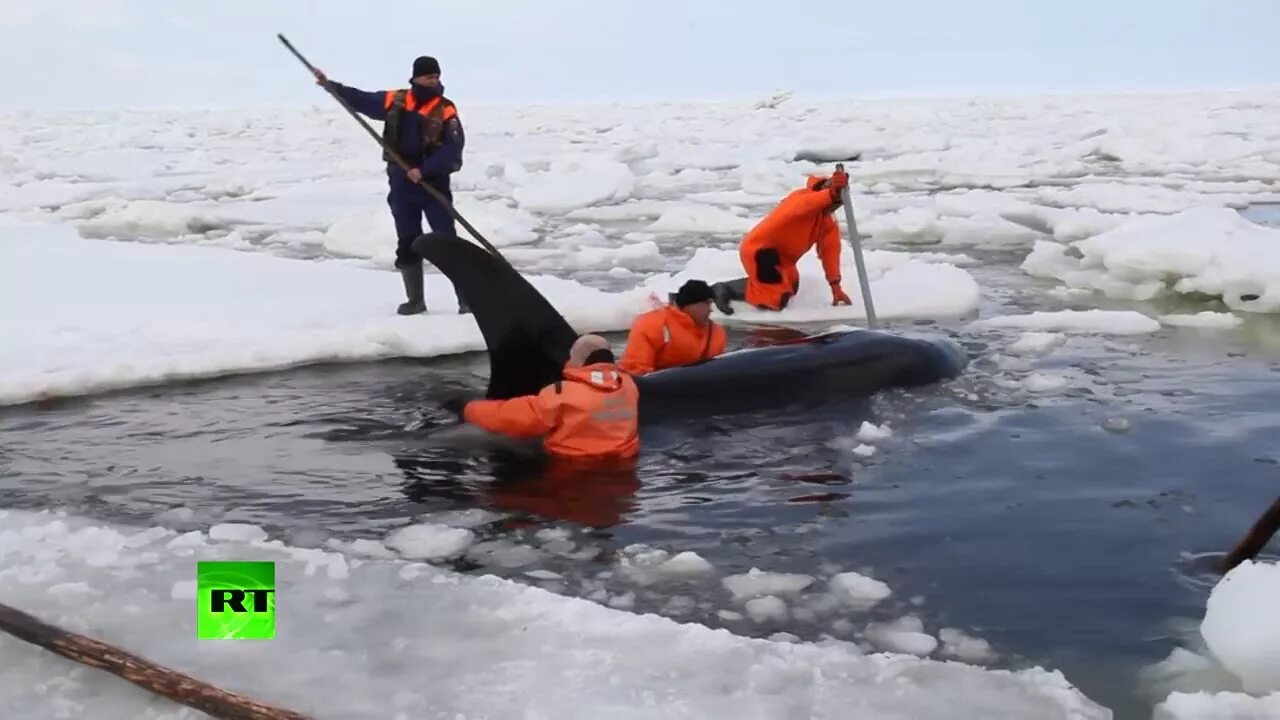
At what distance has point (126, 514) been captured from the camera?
5516mm

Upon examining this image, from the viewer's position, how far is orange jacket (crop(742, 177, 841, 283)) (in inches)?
446

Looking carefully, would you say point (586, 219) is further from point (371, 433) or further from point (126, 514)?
point (126, 514)

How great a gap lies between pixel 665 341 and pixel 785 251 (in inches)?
150

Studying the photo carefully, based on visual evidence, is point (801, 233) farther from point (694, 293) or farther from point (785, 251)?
point (694, 293)

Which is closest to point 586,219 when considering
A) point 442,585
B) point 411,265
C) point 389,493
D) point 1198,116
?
point 411,265

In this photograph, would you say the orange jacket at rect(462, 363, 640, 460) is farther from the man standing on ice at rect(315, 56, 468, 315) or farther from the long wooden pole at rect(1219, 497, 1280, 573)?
the man standing on ice at rect(315, 56, 468, 315)

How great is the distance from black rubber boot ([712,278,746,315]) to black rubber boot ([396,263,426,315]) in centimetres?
277

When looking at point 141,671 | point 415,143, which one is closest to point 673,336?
point 415,143

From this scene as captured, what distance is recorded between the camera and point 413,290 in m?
10.0

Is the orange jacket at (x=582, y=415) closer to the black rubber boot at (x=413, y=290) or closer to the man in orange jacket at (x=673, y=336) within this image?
the man in orange jacket at (x=673, y=336)

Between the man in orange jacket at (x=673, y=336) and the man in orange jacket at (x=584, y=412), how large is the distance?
4.09 ft

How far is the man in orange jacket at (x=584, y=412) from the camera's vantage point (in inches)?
251

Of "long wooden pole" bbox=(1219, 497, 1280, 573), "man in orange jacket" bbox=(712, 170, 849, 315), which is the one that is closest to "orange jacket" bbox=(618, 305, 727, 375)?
"man in orange jacket" bbox=(712, 170, 849, 315)

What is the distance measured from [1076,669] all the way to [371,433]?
14.0 ft
